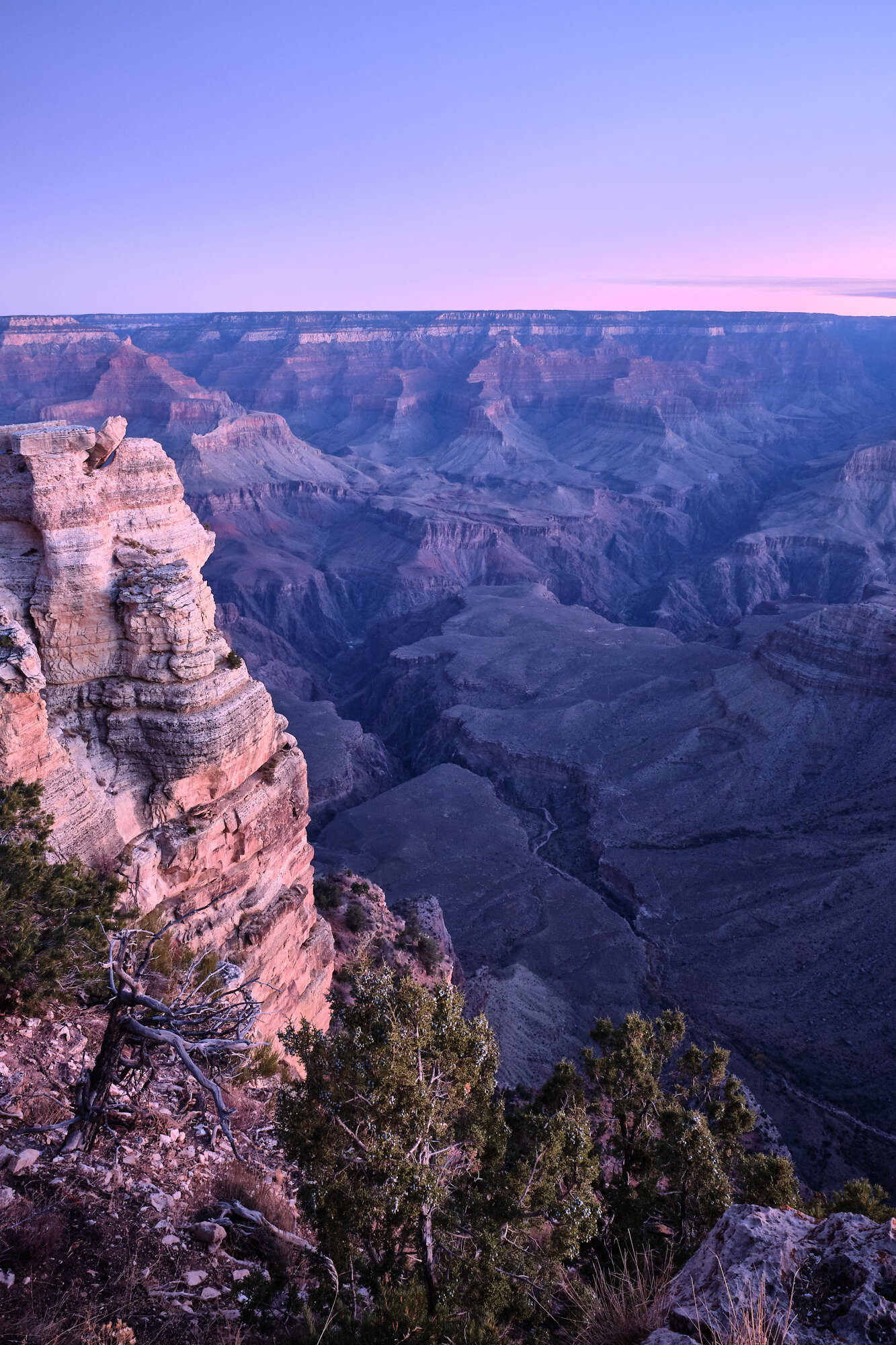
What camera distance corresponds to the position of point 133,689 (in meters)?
16.6

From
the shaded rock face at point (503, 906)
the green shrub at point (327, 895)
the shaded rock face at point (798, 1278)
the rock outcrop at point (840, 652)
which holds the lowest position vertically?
the shaded rock face at point (503, 906)

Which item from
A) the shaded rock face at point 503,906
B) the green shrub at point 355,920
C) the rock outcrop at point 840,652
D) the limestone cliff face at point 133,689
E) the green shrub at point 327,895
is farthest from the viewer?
the rock outcrop at point 840,652

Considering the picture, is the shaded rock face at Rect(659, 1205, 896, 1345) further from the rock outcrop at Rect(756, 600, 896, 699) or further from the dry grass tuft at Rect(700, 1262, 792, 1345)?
the rock outcrop at Rect(756, 600, 896, 699)

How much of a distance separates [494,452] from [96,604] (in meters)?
167

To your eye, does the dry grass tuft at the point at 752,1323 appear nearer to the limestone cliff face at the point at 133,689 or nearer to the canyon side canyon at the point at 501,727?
the canyon side canyon at the point at 501,727

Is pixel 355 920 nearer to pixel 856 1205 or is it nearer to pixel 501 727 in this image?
pixel 856 1205

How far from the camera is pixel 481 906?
4062cm

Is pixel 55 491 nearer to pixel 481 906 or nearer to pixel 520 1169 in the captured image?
pixel 520 1169

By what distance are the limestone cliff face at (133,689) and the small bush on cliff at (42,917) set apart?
2.77 metres

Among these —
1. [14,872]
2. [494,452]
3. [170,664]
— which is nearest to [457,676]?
[170,664]

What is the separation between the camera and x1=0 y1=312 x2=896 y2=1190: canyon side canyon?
16516 millimetres

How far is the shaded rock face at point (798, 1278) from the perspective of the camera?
5.30m

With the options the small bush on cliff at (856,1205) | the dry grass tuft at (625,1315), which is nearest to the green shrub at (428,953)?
the small bush on cliff at (856,1205)

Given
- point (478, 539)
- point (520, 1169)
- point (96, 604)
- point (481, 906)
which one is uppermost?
point (96, 604)
